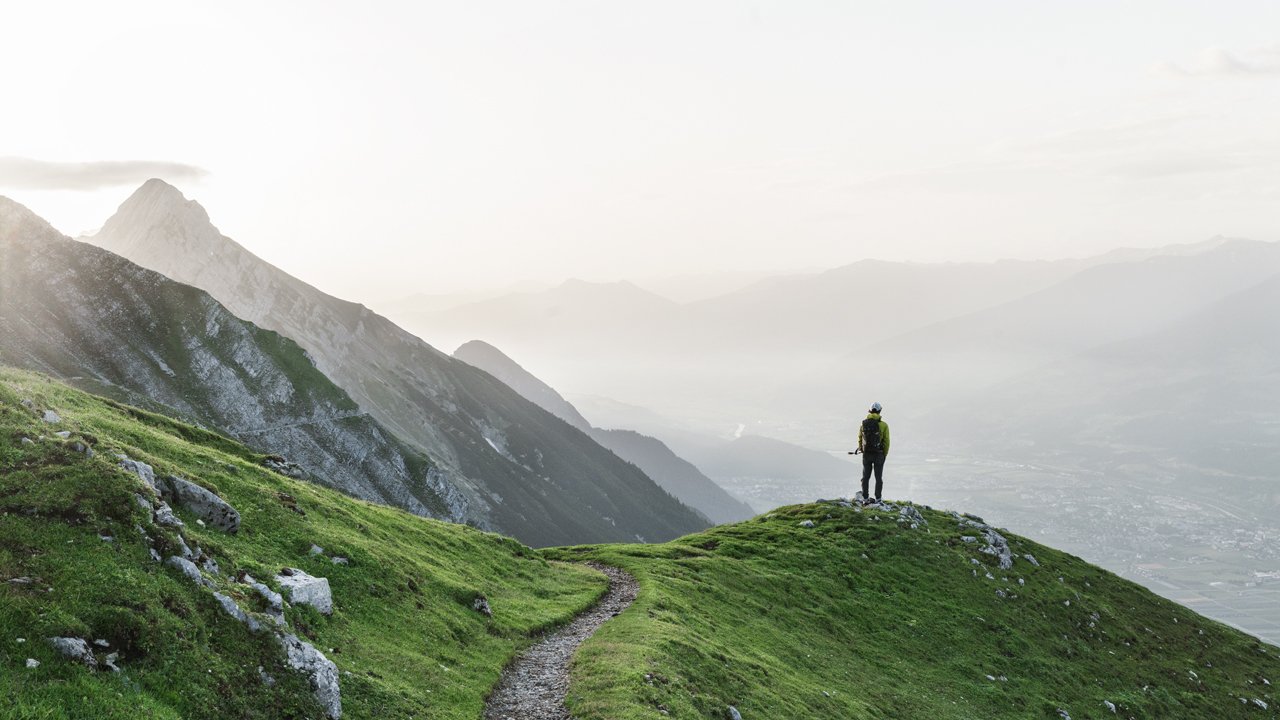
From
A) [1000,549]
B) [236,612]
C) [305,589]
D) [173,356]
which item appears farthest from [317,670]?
[173,356]

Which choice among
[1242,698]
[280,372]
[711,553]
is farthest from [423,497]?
[1242,698]

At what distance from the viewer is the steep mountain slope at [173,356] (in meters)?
120

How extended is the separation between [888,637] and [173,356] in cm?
14603

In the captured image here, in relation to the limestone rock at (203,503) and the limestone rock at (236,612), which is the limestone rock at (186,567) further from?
the limestone rock at (203,503)

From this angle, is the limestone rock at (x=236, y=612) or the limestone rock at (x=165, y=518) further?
the limestone rock at (x=165, y=518)

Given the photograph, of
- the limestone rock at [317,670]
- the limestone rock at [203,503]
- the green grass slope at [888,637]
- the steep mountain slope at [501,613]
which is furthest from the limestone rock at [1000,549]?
the limestone rock at [203,503]

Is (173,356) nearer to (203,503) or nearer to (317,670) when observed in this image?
(203,503)

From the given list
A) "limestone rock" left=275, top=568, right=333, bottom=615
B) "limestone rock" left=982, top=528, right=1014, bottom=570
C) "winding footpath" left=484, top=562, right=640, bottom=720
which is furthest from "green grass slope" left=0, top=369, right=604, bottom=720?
"limestone rock" left=982, top=528, right=1014, bottom=570

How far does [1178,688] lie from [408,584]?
6367 centimetres

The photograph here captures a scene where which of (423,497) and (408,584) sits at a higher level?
(408,584)

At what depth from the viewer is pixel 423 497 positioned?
592 feet

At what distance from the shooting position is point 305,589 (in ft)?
83.7

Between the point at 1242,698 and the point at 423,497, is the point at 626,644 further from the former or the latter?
the point at 423,497

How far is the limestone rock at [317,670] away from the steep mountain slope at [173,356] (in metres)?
109
